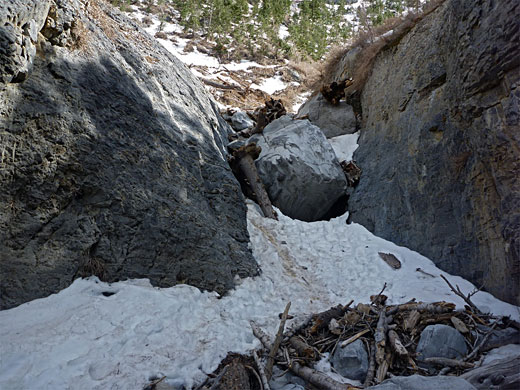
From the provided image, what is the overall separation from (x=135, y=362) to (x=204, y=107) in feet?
27.8

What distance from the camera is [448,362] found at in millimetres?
4262

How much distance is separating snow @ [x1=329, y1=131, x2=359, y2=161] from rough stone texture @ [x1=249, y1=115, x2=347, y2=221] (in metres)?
1.08

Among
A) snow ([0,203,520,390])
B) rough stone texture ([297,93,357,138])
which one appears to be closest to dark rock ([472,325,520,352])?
snow ([0,203,520,390])

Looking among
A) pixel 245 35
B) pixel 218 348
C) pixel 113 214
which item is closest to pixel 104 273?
pixel 113 214

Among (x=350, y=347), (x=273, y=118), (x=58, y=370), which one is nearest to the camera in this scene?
(x=58, y=370)

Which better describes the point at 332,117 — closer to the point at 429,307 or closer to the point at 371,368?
the point at 429,307

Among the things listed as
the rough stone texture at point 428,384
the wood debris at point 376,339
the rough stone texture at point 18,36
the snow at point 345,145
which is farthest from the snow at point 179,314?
the snow at point 345,145

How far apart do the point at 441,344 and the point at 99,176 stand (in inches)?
251

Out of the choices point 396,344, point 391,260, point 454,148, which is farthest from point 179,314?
point 454,148

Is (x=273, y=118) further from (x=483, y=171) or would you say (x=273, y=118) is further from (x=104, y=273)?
(x=104, y=273)

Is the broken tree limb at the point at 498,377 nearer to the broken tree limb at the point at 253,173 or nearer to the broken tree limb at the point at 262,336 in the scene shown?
the broken tree limb at the point at 262,336

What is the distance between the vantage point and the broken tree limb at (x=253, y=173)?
32.1ft

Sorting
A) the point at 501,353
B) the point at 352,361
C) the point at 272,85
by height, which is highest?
the point at 272,85

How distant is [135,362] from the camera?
4.03 meters
